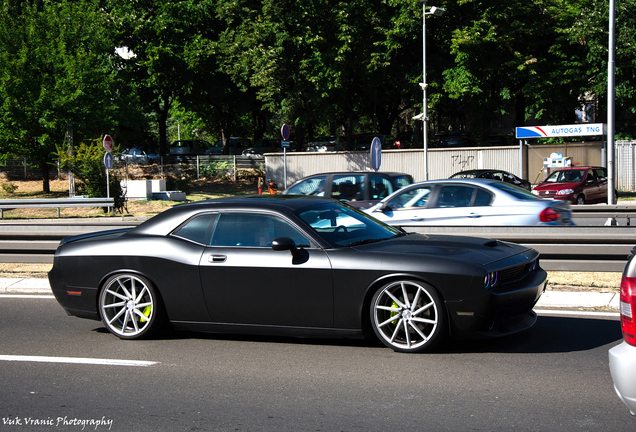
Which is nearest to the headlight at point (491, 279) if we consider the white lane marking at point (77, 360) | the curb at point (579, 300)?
the curb at point (579, 300)

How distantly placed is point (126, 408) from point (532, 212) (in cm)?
823

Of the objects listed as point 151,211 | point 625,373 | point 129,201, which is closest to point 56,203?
point 151,211

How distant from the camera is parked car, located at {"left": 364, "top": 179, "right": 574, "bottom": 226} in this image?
10.9 meters

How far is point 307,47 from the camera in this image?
1395 inches

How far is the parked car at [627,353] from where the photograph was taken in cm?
320

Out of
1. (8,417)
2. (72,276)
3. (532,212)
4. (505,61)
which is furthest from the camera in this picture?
(505,61)

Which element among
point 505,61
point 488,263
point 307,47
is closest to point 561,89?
point 505,61

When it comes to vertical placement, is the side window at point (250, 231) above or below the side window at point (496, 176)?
below

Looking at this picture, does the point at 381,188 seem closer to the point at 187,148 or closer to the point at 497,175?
the point at 497,175

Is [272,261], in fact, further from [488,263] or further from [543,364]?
[543,364]

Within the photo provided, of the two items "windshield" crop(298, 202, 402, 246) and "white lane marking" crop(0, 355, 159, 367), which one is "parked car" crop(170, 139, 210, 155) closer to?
"windshield" crop(298, 202, 402, 246)

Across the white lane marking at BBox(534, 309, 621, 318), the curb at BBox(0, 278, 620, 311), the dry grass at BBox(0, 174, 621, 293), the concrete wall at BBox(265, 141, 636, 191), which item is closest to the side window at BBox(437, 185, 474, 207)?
the dry grass at BBox(0, 174, 621, 293)

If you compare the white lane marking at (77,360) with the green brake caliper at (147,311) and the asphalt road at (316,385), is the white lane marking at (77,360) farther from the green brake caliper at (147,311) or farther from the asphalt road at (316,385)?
the green brake caliper at (147,311)

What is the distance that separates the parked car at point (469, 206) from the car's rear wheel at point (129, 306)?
6140 mm
